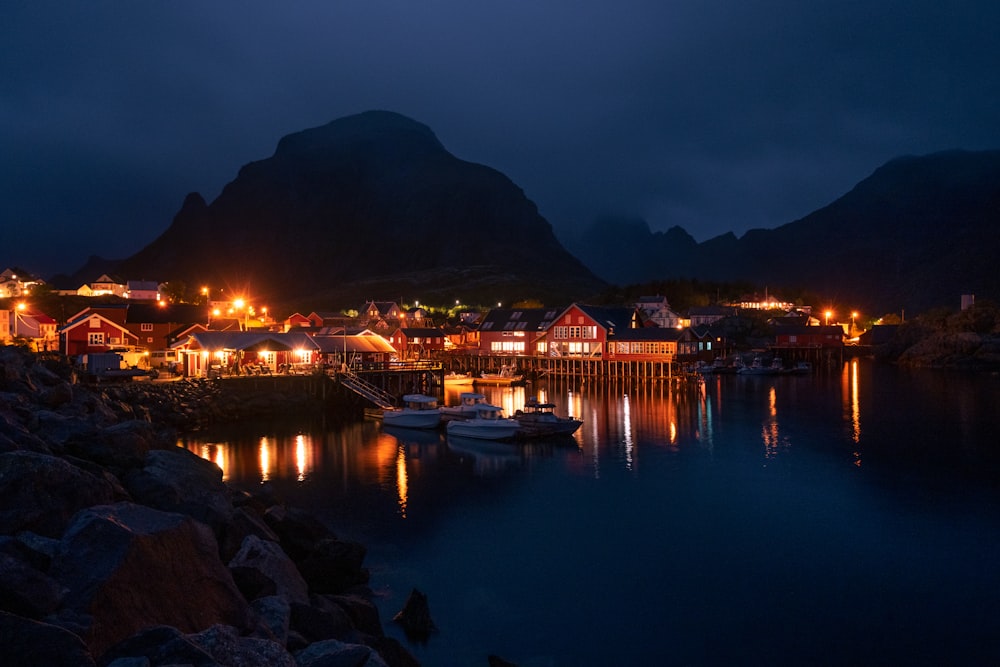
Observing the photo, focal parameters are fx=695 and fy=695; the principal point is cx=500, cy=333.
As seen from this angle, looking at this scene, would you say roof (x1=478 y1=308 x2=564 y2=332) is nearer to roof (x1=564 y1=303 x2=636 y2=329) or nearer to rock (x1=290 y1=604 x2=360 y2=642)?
roof (x1=564 y1=303 x2=636 y2=329)

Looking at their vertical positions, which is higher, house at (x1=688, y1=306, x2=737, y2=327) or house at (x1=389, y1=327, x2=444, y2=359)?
house at (x1=688, y1=306, x2=737, y2=327)

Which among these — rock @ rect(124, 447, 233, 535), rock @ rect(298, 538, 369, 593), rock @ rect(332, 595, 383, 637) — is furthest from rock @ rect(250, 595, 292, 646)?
rock @ rect(298, 538, 369, 593)

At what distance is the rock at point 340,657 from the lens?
8547 mm

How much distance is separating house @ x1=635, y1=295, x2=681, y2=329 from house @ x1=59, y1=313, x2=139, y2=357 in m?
81.4

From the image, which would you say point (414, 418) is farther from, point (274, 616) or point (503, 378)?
point (274, 616)

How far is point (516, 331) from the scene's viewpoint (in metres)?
88.3

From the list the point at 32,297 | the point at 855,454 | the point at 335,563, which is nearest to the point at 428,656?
the point at 335,563

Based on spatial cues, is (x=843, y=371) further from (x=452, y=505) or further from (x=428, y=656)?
(x=428, y=656)

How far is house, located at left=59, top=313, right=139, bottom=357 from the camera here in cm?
6181

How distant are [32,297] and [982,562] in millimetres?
110954

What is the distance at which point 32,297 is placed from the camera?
97.1m

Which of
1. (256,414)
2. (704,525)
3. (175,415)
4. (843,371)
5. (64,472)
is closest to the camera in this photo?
(64,472)

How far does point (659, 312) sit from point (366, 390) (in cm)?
8283

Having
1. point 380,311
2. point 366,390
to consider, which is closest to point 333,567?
point 366,390
